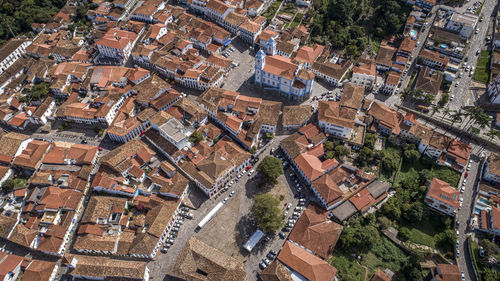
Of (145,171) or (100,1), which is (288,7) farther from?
(145,171)

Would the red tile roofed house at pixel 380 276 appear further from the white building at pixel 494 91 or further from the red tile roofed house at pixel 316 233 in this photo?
the white building at pixel 494 91

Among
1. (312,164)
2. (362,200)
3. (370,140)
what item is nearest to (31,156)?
(312,164)

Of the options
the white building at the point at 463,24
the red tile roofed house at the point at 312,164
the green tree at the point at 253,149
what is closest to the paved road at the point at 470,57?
the white building at the point at 463,24

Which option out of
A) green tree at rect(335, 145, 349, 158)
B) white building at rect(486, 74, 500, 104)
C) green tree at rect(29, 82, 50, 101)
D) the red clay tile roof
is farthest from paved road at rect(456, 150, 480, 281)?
green tree at rect(29, 82, 50, 101)

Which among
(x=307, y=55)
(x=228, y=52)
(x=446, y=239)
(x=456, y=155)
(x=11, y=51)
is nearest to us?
(x=446, y=239)

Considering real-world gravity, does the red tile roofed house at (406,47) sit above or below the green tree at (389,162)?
above

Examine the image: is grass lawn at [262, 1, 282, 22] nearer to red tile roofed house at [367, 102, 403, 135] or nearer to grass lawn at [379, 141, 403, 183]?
red tile roofed house at [367, 102, 403, 135]

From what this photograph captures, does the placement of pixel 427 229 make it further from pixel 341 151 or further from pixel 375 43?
pixel 375 43
